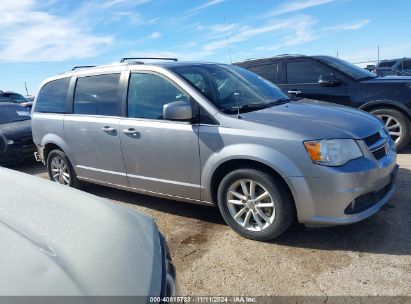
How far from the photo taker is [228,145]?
138 inches

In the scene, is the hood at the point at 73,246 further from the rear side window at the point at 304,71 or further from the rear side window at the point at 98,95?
the rear side window at the point at 304,71

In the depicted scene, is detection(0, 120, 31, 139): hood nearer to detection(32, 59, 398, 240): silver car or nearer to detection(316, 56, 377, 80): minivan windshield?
detection(32, 59, 398, 240): silver car

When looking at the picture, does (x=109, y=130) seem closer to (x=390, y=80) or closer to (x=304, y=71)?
(x=304, y=71)

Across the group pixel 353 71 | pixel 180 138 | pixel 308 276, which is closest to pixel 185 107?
pixel 180 138

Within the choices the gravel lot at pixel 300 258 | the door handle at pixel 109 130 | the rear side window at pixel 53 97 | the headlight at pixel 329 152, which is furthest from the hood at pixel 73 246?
the rear side window at pixel 53 97

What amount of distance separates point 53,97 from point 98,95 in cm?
112

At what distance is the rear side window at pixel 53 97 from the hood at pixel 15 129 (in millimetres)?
2740

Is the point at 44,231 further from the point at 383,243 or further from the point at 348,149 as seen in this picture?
the point at 383,243

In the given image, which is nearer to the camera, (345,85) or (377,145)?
(377,145)

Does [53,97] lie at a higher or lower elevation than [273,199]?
higher

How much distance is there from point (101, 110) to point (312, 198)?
109 inches

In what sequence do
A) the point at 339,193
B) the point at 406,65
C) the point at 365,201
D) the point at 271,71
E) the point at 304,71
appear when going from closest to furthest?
the point at 339,193 < the point at 365,201 < the point at 304,71 < the point at 271,71 < the point at 406,65

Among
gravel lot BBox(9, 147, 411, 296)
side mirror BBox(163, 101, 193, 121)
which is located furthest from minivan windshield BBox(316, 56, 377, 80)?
side mirror BBox(163, 101, 193, 121)

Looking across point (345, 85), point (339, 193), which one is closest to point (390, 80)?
point (345, 85)
